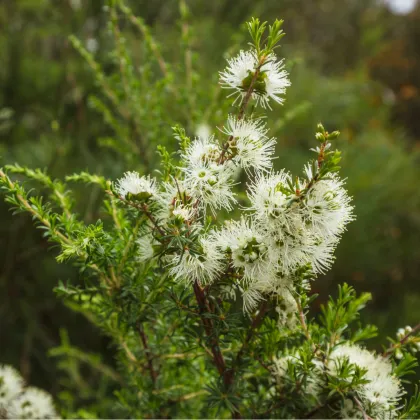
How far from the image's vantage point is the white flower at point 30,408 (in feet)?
2.35

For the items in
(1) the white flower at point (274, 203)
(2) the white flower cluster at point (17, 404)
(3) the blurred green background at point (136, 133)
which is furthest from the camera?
(3) the blurred green background at point (136, 133)

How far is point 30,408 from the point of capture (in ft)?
2.36

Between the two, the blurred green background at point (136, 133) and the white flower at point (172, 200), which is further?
the blurred green background at point (136, 133)

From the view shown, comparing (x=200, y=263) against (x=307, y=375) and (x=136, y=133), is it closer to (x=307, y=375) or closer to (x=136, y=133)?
(x=307, y=375)

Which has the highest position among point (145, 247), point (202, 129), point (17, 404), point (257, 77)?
point (202, 129)

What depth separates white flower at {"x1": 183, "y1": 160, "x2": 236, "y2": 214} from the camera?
47 centimetres

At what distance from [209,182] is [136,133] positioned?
70 centimetres

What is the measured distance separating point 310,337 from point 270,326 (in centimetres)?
5

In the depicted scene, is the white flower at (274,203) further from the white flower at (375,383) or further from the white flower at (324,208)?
the white flower at (375,383)

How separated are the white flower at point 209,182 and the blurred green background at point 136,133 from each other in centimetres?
50

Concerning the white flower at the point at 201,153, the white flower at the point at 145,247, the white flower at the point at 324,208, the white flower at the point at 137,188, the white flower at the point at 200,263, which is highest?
the white flower at the point at 201,153

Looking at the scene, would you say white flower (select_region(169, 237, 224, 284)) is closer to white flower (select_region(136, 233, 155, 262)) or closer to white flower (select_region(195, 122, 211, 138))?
white flower (select_region(136, 233, 155, 262))

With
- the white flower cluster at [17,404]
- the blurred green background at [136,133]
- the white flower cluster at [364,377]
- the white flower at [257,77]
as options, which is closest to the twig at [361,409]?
the white flower cluster at [364,377]

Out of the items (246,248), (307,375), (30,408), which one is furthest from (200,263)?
(30,408)
